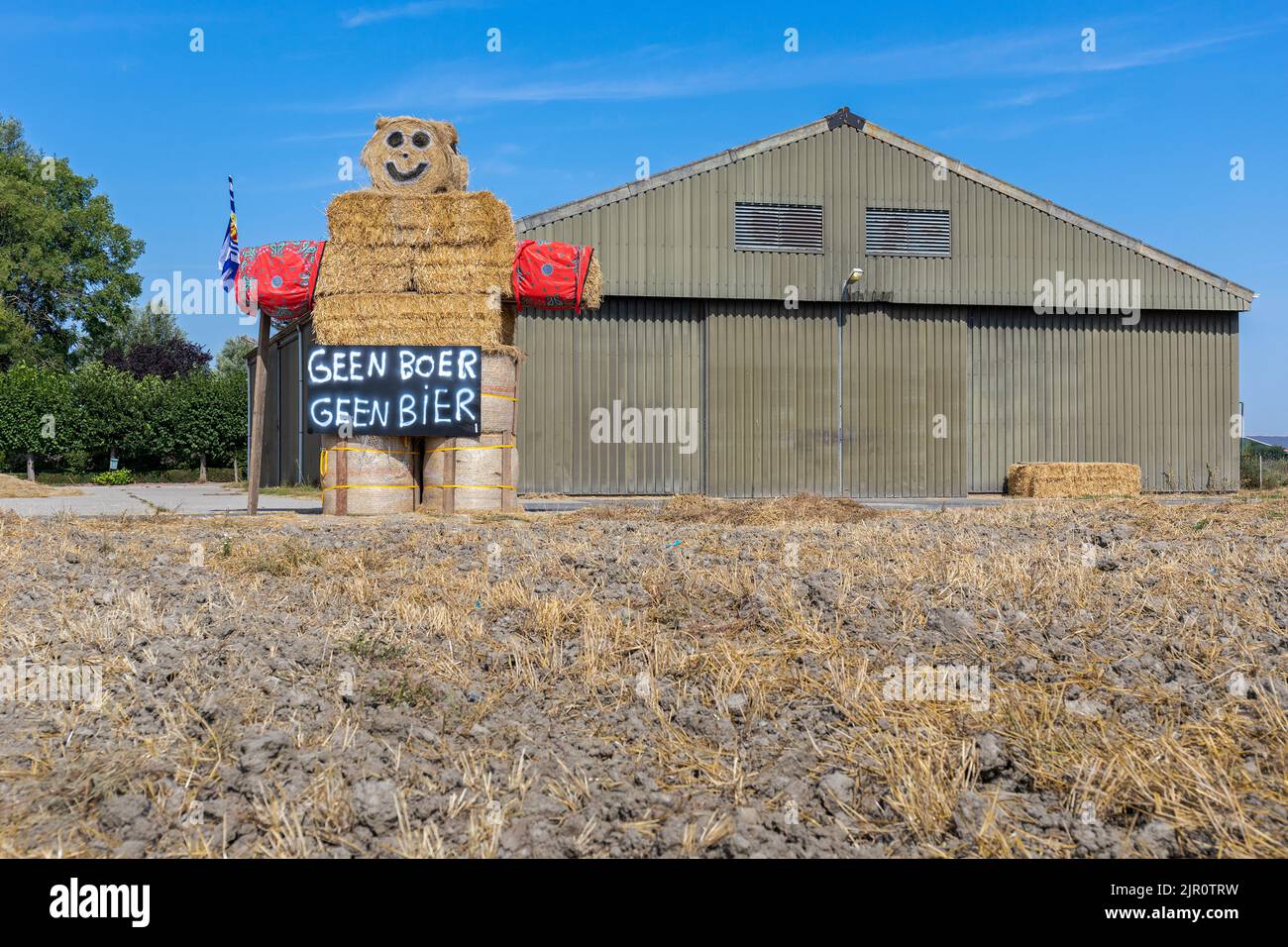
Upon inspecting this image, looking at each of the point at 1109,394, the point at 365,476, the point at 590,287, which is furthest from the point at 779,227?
the point at 365,476

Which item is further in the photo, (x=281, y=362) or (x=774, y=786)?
(x=281, y=362)

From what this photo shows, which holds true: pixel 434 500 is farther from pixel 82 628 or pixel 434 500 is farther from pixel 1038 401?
pixel 1038 401

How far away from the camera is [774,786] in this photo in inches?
103

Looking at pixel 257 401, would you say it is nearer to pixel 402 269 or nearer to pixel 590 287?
pixel 402 269

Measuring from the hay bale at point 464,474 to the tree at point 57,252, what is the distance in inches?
1670

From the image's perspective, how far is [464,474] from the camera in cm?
990

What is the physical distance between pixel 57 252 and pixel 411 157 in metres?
44.1

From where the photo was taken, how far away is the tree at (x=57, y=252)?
1735 inches

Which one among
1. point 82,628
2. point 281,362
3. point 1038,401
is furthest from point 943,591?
point 281,362

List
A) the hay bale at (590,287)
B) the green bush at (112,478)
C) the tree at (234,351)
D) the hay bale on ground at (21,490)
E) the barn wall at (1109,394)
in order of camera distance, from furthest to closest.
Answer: the tree at (234,351)
the green bush at (112,478)
the barn wall at (1109,394)
the hay bale on ground at (21,490)
the hay bale at (590,287)

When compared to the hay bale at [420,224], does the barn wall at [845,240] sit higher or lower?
higher

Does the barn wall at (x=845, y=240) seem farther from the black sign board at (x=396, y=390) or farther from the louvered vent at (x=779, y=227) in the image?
the black sign board at (x=396, y=390)

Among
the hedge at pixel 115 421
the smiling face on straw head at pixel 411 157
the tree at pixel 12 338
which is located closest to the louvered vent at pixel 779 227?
the smiling face on straw head at pixel 411 157
